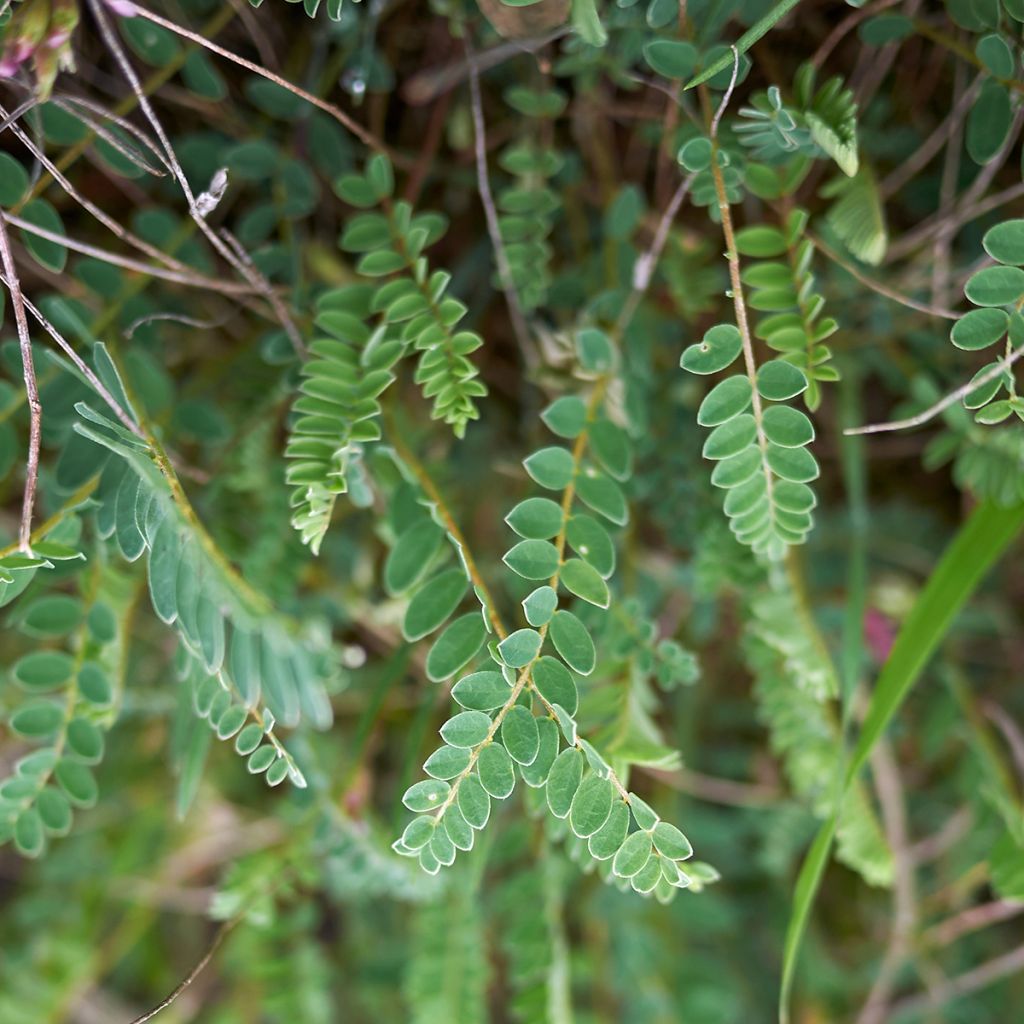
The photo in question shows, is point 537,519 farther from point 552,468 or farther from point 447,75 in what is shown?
point 447,75

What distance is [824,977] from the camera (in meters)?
1.02

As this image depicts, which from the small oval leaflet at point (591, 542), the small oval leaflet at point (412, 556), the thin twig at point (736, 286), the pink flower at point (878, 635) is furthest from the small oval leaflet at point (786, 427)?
the pink flower at point (878, 635)

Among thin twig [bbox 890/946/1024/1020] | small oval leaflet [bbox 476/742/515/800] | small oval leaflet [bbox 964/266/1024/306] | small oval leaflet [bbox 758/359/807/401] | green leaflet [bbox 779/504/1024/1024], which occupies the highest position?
small oval leaflet [bbox 964/266/1024/306]

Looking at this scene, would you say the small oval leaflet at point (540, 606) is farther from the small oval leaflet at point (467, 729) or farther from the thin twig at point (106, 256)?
the thin twig at point (106, 256)

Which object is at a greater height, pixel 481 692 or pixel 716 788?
pixel 481 692

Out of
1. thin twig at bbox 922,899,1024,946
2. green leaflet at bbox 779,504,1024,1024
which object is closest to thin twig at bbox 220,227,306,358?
green leaflet at bbox 779,504,1024,1024

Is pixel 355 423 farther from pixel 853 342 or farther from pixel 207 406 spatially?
pixel 853 342

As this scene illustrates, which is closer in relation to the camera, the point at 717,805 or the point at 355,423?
the point at 355,423

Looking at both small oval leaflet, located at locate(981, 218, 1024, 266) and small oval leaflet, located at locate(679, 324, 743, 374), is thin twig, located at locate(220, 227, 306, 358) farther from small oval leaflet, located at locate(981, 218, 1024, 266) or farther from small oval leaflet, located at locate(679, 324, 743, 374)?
small oval leaflet, located at locate(981, 218, 1024, 266)

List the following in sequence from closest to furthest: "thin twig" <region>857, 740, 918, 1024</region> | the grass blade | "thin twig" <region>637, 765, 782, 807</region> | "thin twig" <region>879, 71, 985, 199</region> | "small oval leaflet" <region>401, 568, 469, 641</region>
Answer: the grass blade < "small oval leaflet" <region>401, 568, 469, 641</region> < "thin twig" <region>879, 71, 985, 199</region> < "thin twig" <region>857, 740, 918, 1024</region> < "thin twig" <region>637, 765, 782, 807</region>

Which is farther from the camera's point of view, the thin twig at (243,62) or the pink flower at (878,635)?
the pink flower at (878,635)

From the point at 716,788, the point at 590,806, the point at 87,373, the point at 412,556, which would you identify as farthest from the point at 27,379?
the point at 716,788

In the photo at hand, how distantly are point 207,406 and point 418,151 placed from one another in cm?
30

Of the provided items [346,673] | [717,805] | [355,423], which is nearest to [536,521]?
[355,423]
